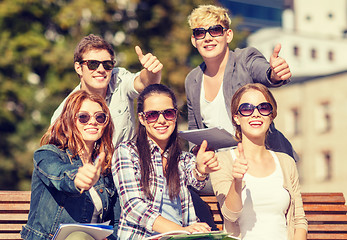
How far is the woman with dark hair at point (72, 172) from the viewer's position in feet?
16.5

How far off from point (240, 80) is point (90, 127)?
1471 millimetres

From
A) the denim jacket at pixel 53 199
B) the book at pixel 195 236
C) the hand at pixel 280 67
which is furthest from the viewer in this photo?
the hand at pixel 280 67

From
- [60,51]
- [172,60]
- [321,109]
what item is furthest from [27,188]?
[321,109]

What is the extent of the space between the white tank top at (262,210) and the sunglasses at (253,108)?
17.9 inches

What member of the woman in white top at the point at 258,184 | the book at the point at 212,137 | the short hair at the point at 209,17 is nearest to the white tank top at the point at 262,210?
the woman in white top at the point at 258,184

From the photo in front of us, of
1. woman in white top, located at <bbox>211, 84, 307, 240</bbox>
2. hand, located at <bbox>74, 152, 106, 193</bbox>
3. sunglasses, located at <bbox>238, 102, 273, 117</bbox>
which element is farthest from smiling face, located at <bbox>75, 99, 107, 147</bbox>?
sunglasses, located at <bbox>238, 102, 273, 117</bbox>

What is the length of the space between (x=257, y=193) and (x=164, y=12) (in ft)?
56.0

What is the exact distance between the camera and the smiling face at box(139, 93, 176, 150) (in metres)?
5.35

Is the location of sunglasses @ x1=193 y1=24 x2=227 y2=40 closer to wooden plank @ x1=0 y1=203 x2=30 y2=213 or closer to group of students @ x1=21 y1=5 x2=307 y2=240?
group of students @ x1=21 y1=5 x2=307 y2=240

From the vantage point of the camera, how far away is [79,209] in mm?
5160

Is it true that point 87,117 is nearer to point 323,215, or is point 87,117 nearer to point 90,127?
point 90,127

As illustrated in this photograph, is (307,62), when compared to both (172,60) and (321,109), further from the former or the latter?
(172,60)

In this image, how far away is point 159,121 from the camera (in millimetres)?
5336

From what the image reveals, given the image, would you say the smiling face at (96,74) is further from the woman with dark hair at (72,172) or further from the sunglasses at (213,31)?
the woman with dark hair at (72,172)
